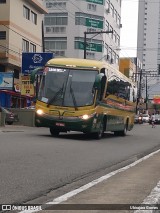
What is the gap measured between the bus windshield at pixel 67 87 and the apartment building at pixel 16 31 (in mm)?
19519

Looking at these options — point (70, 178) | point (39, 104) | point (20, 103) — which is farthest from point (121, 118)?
point (20, 103)

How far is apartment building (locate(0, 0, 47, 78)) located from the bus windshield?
19519mm

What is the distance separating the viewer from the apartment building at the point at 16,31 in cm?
4000

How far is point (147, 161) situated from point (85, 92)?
681 cm

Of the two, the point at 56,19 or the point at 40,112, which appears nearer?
the point at 40,112

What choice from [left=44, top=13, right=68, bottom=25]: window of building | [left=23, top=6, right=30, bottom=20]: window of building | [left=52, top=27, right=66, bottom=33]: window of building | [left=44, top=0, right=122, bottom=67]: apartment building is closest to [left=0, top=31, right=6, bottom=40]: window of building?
[left=23, top=6, right=30, bottom=20]: window of building

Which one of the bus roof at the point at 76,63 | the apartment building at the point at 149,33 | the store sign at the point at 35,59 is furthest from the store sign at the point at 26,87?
the apartment building at the point at 149,33

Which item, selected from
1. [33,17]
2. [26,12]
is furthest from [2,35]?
[33,17]

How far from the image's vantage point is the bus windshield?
66.2ft

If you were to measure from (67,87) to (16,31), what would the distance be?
2266cm

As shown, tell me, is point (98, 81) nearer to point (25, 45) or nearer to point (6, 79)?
point (6, 79)

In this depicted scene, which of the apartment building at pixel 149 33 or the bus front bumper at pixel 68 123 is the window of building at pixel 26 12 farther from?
the apartment building at pixel 149 33

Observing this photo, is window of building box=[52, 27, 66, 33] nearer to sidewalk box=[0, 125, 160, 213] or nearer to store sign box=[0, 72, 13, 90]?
store sign box=[0, 72, 13, 90]

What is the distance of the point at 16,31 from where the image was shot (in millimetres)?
41406
